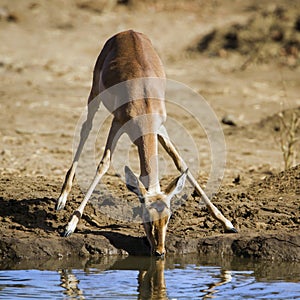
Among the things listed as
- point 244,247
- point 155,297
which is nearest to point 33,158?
point 244,247

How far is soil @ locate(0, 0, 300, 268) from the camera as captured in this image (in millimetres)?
8008

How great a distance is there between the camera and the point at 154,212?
741 centimetres

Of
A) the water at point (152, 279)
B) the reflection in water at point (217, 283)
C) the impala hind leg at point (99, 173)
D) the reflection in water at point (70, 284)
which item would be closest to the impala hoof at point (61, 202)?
the impala hind leg at point (99, 173)

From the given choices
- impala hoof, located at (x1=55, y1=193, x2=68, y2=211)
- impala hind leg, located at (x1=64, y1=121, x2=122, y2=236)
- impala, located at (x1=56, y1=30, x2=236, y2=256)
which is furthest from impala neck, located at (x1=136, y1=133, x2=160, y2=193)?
impala hoof, located at (x1=55, y1=193, x2=68, y2=211)

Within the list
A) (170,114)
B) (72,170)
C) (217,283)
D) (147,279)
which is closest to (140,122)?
(72,170)

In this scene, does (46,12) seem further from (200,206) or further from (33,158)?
(200,206)

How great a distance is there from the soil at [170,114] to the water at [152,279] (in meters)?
0.22

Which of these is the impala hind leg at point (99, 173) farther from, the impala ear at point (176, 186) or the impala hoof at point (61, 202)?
the impala ear at point (176, 186)

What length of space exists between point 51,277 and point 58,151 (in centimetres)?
513

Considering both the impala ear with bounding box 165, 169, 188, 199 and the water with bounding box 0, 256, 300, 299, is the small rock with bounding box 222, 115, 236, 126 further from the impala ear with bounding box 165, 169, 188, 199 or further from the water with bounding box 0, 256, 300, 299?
the impala ear with bounding box 165, 169, 188, 199

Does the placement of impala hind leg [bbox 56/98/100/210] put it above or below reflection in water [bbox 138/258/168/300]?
above

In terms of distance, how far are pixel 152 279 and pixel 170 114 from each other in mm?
7807

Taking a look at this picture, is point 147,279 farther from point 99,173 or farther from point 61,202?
point 61,202

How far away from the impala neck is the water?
698 millimetres
